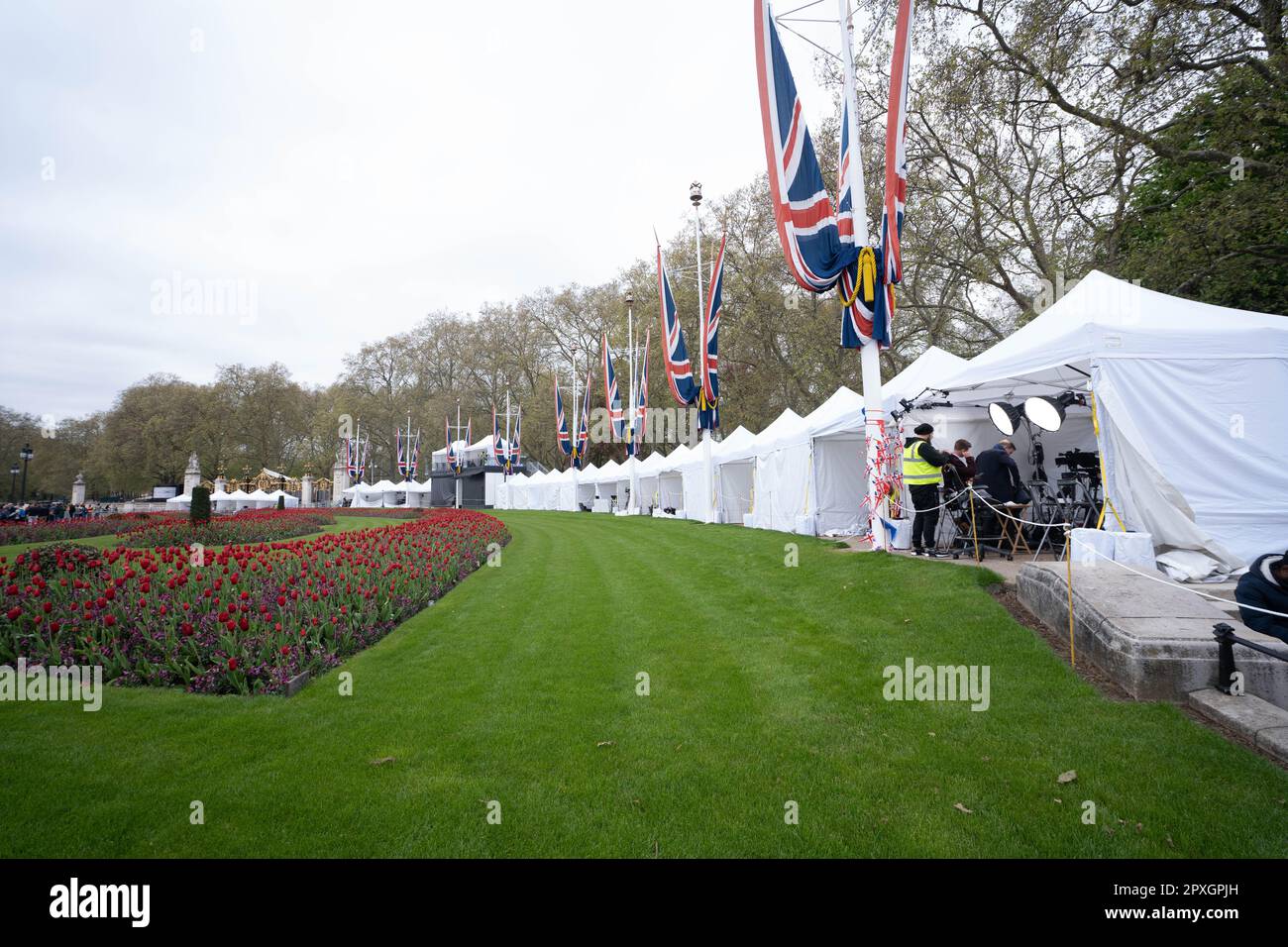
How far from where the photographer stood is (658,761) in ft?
13.1

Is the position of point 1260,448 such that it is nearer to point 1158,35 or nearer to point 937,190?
point 1158,35

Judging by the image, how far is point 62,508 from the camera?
1485 inches

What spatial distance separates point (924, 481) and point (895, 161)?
527 centimetres

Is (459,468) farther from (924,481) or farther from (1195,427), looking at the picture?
(1195,427)

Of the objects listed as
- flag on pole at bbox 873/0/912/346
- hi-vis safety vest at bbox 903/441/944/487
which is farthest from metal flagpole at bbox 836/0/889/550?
hi-vis safety vest at bbox 903/441/944/487

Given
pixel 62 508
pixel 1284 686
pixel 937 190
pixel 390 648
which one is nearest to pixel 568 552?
pixel 390 648

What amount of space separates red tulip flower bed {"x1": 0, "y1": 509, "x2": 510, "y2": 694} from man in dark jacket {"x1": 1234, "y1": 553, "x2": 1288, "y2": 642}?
773 centimetres

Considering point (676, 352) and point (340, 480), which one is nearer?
point (676, 352)

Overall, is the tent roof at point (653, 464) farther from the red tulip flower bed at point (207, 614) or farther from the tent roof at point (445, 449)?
the tent roof at point (445, 449)

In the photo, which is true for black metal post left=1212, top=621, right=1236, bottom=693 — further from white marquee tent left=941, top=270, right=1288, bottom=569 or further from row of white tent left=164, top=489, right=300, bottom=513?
row of white tent left=164, top=489, right=300, bottom=513

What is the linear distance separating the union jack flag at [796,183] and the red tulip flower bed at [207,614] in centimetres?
836

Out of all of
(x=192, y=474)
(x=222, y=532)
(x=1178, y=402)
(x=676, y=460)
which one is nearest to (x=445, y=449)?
(x=192, y=474)

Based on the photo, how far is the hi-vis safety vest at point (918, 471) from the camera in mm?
9328

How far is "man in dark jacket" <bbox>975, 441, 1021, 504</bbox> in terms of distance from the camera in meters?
8.98
